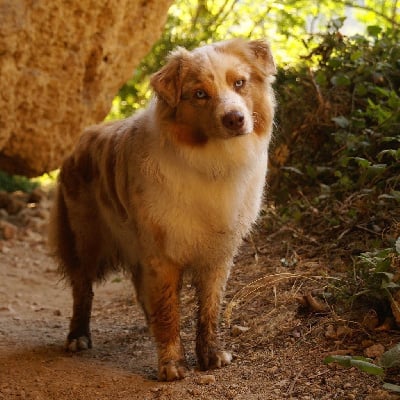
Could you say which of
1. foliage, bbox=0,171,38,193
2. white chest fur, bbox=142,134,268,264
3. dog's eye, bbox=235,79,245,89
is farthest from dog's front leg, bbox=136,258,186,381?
foliage, bbox=0,171,38,193

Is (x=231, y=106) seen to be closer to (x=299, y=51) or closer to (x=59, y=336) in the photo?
(x=59, y=336)

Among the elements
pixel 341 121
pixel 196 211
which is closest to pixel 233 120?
pixel 196 211

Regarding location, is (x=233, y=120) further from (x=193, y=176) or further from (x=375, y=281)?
(x=375, y=281)

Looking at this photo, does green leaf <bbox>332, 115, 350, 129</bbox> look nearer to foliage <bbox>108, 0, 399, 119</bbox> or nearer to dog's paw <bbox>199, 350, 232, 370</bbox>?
foliage <bbox>108, 0, 399, 119</bbox>

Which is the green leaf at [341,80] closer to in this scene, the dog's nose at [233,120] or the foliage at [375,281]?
the foliage at [375,281]

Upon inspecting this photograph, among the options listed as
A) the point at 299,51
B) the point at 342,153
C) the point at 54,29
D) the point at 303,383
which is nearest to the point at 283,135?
the point at 342,153

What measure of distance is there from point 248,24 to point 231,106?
227 inches

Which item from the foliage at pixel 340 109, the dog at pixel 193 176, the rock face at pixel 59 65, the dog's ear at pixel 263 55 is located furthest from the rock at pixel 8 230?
the dog's ear at pixel 263 55

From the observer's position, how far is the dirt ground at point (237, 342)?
347cm

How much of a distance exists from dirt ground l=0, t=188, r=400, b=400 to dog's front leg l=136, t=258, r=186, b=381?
161 mm

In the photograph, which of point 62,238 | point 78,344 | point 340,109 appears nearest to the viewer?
point 78,344

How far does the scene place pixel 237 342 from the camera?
425 cm

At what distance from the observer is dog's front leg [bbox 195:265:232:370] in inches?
156

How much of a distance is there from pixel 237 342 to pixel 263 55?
1.65 m
